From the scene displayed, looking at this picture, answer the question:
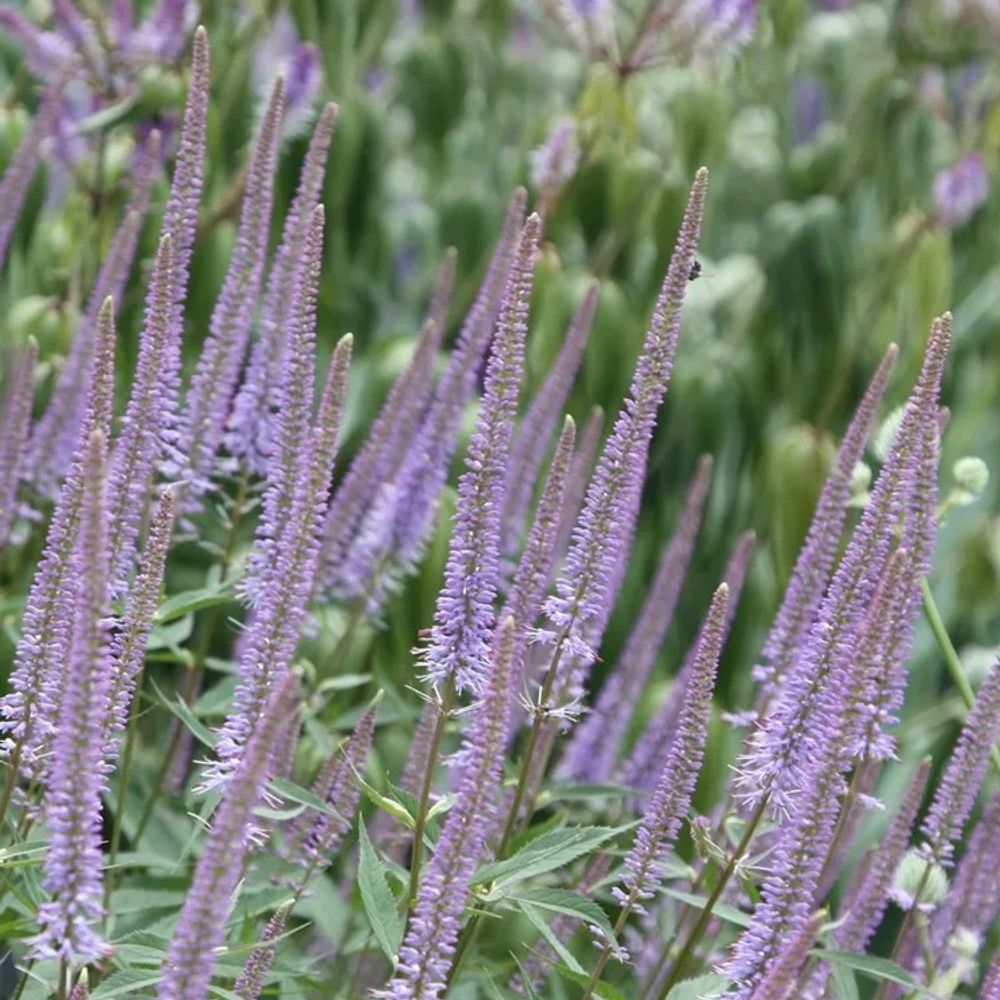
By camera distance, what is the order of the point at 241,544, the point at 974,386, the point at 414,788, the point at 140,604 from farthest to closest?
the point at 974,386 → the point at 241,544 → the point at 414,788 → the point at 140,604

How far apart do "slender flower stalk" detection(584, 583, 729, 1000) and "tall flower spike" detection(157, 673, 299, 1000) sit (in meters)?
0.43

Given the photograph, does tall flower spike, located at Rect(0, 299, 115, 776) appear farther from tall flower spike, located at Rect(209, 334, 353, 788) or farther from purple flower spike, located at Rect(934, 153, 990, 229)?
purple flower spike, located at Rect(934, 153, 990, 229)

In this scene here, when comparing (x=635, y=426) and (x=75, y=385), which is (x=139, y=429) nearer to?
(x=635, y=426)

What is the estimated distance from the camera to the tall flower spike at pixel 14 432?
75.1 inches

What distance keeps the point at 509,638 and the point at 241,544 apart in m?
1.43

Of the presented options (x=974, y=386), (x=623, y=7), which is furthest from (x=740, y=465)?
(x=623, y=7)

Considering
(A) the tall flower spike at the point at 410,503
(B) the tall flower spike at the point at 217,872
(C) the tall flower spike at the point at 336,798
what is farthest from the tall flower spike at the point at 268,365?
(B) the tall flower spike at the point at 217,872

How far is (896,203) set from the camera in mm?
4254

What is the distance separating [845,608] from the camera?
1458mm

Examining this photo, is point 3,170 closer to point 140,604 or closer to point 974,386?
point 140,604

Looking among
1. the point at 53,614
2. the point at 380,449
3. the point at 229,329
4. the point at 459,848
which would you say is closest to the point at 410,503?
the point at 380,449

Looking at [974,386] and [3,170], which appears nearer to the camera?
[3,170]

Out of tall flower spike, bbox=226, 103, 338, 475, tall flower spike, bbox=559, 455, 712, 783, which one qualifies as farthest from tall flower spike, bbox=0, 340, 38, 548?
tall flower spike, bbox=559, 455, 712, 783

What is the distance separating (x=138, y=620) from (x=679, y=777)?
44cm
